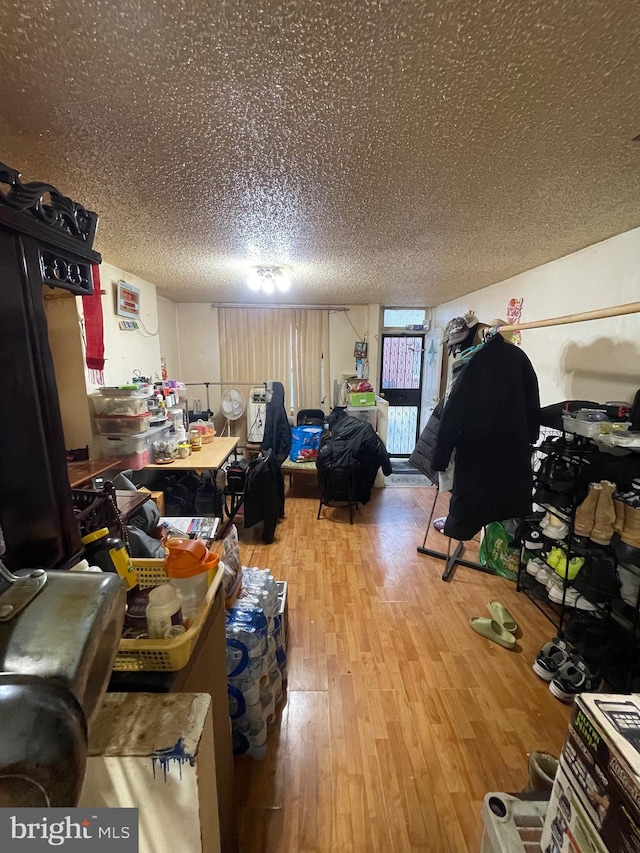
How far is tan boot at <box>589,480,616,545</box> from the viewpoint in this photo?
1651mm

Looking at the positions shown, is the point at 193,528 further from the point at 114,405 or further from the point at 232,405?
the point at 232,405

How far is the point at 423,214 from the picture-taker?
1.62 m

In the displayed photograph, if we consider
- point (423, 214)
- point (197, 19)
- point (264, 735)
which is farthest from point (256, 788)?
point (423, 214)

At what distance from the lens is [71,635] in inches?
20.0

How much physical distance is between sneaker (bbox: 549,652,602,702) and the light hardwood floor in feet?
0.19

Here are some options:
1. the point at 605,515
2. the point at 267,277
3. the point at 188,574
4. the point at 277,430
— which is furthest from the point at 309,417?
the point at 188,574

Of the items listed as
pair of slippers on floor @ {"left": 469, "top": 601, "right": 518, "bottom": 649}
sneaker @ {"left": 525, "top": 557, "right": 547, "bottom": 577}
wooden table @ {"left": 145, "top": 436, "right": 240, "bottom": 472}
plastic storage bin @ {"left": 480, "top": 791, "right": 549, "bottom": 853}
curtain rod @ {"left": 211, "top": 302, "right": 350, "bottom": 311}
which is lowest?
pair of slippers on floor @ {"left": 469, "top": 601, "right": 518, "bottom": 649}

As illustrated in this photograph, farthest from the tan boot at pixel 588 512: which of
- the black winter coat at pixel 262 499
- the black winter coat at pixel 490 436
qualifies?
the black winter coat at pixel 262 499

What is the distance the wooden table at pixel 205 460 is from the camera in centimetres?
268

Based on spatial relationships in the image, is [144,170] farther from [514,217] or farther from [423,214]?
[514,217]

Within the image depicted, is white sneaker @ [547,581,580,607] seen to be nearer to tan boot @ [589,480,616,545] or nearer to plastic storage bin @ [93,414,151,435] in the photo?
tan boot @ [589,480,616,545]

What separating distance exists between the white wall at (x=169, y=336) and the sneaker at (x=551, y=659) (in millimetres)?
4360

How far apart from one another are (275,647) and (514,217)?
7.42 feet

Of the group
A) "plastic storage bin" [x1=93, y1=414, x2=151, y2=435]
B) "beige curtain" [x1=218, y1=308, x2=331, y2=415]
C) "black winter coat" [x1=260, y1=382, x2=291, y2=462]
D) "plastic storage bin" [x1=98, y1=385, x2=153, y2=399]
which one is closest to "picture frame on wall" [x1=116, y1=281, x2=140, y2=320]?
"plastic storage bin" [x1=98, y1=385, x2=153, y2=399]
